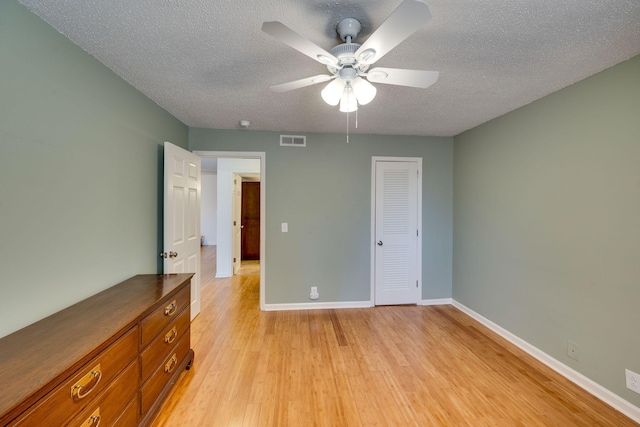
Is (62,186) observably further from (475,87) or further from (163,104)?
(475,87)

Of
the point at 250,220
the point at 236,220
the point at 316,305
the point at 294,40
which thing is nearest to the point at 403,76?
the point at 294,40

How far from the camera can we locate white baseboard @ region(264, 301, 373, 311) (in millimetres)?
3422

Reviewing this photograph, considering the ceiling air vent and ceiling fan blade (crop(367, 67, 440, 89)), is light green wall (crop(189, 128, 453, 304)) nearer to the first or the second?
the ceiling air vent

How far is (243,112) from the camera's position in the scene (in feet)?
8.97

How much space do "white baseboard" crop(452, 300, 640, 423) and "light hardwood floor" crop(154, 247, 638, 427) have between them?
0.19 feet

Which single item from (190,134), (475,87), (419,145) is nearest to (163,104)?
(190,134)

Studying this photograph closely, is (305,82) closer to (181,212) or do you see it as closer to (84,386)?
(84,386)

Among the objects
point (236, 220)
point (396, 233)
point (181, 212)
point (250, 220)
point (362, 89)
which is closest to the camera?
point (362, 89)

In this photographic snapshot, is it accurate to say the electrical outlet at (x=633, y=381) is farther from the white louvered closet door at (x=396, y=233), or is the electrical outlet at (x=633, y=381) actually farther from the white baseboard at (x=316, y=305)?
the white baseboard at (x=316, y=305)

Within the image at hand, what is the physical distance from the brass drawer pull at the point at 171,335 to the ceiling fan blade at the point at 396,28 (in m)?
2.16

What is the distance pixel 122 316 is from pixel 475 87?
9.75 feet

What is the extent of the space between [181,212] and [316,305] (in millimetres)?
2032

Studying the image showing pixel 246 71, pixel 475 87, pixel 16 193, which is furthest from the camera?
pixel 475 87

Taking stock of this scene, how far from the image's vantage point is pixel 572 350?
2082mm
